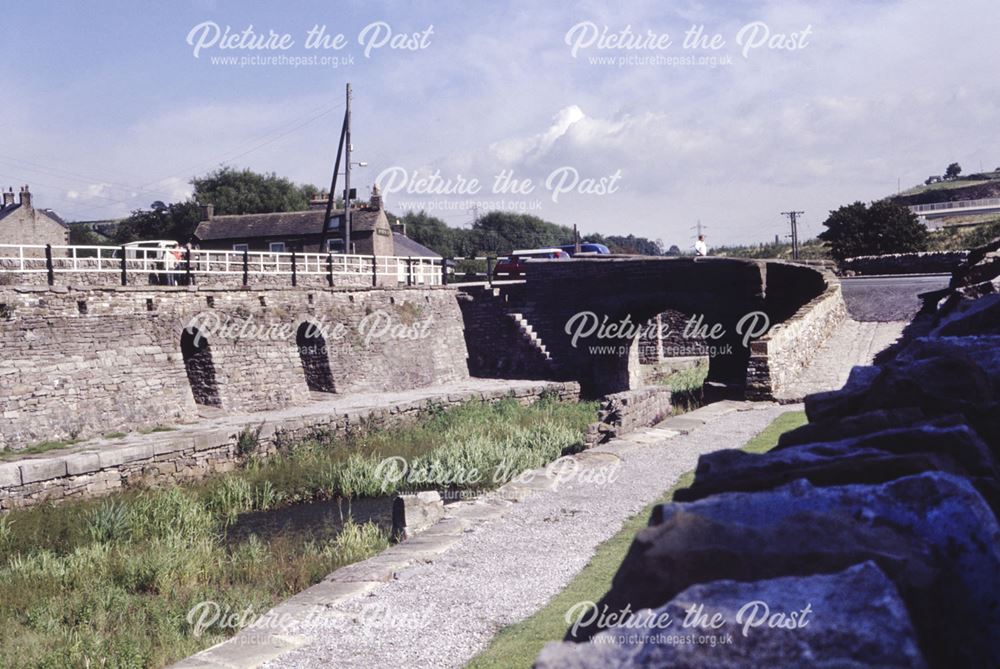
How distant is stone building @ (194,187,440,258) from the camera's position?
4269cm

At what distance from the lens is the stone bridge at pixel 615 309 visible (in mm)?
25906

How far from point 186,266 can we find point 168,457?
7.70m

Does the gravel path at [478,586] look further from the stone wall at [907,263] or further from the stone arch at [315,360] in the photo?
the stone wall at [907,263]

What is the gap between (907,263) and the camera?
34.4 meters

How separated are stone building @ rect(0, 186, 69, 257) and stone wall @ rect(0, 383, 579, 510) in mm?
25511

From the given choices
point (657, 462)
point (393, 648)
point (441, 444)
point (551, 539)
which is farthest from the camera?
point (441, 444)

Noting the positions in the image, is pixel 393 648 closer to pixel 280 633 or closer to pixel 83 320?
pixel 280 633

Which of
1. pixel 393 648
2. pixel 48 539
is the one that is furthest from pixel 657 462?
pixel 48 539

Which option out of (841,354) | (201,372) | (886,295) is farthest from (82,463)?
(886,295)

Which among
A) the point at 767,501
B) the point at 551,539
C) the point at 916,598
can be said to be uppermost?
the point at 767,501

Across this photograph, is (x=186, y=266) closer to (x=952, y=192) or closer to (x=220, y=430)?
(x=220, y=430)

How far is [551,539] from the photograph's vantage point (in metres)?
8.23

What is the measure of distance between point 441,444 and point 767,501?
15736mm

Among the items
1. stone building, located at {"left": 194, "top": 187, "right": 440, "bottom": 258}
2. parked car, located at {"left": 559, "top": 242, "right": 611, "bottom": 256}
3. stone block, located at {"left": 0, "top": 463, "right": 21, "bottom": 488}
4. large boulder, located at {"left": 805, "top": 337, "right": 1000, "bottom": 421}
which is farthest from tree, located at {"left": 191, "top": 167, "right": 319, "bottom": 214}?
large boulder, located at {"left": 805, "top": 337, "right": 1000, "bottom": 421}
